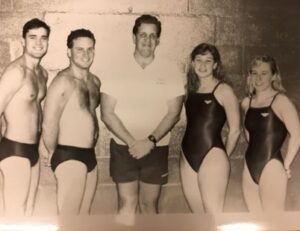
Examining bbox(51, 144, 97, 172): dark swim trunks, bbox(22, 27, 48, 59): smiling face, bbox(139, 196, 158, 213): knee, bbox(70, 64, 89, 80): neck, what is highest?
bbox(22, 27, 48, 59): smiling face

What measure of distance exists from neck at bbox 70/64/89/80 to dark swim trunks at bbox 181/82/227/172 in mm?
325

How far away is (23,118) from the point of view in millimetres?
1324

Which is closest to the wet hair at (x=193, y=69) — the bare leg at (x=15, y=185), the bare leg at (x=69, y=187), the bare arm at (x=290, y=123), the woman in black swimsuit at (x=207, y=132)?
the woman in black swimsuit at (x=207, y=132)

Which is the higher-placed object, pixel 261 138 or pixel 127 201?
pixel 261 138

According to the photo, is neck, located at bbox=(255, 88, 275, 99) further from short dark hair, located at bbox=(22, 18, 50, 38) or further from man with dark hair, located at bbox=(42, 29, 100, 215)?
short dark hair, located at bbox=(22, 18, 50, 38)

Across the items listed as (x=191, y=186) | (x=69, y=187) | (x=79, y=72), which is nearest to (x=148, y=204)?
(x=191, y=186)

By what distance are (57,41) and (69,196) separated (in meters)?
0.47

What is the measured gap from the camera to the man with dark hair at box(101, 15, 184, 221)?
136cm

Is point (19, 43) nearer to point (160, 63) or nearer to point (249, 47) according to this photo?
point (160, 63)

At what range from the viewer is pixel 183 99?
1386 mm

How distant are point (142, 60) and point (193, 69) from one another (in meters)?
0.16

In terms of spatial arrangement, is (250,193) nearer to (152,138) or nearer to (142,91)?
(152,138)

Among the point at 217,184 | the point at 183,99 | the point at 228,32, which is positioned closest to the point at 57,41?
the point at 183,99

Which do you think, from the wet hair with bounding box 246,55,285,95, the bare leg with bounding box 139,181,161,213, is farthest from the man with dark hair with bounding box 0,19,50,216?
the wet hair with bounding box 246,55,285,95
